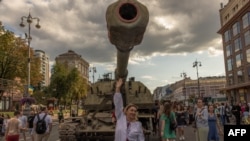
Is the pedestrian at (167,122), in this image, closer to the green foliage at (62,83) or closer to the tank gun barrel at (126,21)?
the tank gun barrel at (126,21)

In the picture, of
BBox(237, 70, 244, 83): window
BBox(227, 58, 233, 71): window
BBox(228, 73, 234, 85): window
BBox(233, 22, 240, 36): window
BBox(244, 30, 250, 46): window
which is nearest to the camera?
BBox(244, 30, 250, 46): window

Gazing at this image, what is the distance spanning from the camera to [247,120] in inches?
760

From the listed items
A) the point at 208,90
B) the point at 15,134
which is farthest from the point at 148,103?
the point at 208,90

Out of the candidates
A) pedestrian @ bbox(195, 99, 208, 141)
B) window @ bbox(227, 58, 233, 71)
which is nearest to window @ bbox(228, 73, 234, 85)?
window @ bbox(227, 58, 233, 71)

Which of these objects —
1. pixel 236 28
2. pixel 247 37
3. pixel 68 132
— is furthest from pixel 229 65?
pixel 68 132

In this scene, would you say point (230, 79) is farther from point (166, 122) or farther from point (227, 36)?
point (166, 122)

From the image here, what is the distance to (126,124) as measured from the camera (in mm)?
4559

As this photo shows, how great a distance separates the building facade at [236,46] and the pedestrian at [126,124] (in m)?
46.0

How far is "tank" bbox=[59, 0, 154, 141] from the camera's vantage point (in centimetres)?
→ 454

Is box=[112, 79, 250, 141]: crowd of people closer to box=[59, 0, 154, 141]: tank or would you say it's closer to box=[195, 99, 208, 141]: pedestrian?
box=[195, 99, 208, 141]: pedestrian

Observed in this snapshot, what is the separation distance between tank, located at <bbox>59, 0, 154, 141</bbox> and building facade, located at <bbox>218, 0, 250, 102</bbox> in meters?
39.9

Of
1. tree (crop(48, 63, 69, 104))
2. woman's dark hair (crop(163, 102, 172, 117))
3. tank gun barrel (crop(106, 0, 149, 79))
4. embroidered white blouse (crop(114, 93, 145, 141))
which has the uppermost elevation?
tree (crop(48, 63, 69, 104))

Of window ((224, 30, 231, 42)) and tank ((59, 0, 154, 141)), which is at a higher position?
window ((224, 30, 231, 42))

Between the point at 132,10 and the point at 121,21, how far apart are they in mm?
293
